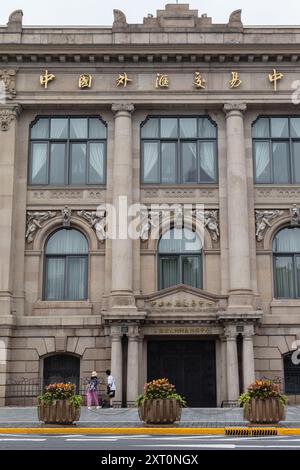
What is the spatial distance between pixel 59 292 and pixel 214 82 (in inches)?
492

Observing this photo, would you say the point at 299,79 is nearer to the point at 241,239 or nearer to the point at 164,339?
the point at 241,239

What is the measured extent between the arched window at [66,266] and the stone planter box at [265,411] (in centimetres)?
1321

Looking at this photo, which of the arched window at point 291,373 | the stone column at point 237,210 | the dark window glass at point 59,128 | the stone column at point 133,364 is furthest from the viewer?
the dark window glass at point 59,128

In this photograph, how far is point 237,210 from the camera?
31.8 metres

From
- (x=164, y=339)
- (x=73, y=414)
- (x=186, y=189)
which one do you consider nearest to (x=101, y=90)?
(x=186, y=189)

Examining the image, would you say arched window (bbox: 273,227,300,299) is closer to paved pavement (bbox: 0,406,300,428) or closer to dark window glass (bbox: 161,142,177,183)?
dark window glass (bbox: 161,142,177,183)

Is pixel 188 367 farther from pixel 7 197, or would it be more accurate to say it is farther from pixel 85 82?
pixel 85 82

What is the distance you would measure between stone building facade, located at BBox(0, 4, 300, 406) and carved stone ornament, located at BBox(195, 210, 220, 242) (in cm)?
7

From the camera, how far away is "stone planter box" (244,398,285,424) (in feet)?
66.7

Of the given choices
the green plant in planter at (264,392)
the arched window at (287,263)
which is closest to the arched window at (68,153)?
the arched window at (287,263)

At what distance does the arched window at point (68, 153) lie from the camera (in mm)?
33250

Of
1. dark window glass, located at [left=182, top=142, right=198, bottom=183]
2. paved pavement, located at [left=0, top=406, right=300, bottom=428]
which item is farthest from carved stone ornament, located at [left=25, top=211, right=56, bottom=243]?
paved pavement, located at [left=0, top=406, right=300, bottom=428]

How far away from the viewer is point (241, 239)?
31.5 m

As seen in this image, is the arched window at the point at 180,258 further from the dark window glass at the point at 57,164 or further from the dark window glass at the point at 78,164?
the dark window glass at the point at 57,164
